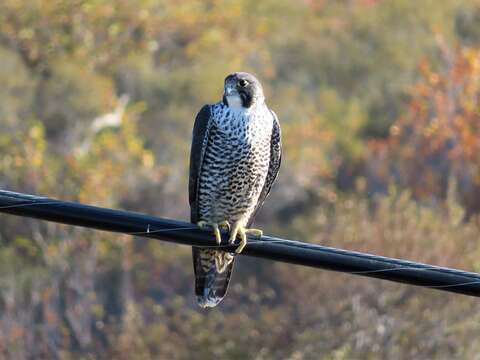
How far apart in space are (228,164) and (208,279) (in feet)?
2.29

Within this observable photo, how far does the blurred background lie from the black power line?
909 centimetres

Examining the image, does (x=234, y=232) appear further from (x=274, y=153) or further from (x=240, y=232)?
(x=274, y=153)

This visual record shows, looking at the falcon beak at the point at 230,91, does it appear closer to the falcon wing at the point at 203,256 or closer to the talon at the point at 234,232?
the falcon wing at the point at 203,256

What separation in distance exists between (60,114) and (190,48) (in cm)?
429

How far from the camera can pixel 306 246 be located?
5.06 meters

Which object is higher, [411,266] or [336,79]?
[336,79]

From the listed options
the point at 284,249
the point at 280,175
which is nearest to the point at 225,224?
the point at 284,249

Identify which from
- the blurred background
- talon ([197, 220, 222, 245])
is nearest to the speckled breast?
talon ([197, 220, 222, 245])

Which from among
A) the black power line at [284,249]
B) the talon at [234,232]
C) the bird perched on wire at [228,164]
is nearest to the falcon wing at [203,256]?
the bird perched on wire at [228,164]

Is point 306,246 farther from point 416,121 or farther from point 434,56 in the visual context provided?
point 434,56

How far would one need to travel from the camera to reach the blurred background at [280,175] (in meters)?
14.8

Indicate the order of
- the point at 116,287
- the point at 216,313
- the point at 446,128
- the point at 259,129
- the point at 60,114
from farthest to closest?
the point at 60,114
the point at 446,128
the point at 116,287
the point at 216,313
the point at 259,129

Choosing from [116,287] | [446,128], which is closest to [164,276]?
[116,287]

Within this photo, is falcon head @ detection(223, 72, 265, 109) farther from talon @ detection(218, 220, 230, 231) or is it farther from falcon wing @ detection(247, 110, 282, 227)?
talon @ detection(218, 220, 230, 231)
